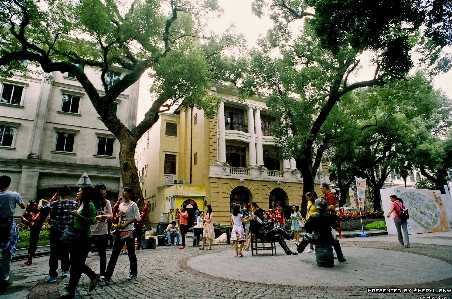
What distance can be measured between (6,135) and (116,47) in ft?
36.2

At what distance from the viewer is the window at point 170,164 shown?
85.3 ft

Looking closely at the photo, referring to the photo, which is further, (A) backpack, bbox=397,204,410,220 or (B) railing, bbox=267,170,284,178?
(B) railing, bbox=267,170,284,178

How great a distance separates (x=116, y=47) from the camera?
1527 centimetres

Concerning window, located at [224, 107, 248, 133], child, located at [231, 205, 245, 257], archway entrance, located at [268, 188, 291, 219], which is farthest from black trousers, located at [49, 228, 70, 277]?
archway entrance, located at [268, 188, 291, 219]

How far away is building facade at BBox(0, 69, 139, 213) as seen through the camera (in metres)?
18.5

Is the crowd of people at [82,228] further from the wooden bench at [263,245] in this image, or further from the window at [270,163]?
the window at [270,163]

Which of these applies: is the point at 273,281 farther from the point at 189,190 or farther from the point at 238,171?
the point at 238,171

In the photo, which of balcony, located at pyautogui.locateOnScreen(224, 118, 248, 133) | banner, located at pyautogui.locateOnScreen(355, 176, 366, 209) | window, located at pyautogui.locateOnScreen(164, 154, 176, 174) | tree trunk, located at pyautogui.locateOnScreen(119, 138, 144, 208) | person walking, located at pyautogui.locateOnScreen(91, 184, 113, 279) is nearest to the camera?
person walking, located at pyautogui.locateOnScreen(91, 184, 113, 279)

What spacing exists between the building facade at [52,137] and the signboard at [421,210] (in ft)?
61.8

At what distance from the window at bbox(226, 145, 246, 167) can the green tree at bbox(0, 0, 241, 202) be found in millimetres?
8880

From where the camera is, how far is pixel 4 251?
4.91 m

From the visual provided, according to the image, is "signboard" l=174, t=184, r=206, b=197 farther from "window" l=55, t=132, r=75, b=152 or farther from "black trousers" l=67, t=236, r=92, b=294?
"black trousers" l=67, t=236, r=92, b=294

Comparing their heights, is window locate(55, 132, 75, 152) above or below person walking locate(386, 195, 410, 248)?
above

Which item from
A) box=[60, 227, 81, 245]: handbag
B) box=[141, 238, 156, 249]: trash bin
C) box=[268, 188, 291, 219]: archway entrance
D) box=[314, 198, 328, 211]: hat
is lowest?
box=[141, 238, 156, 249]: trash bin
